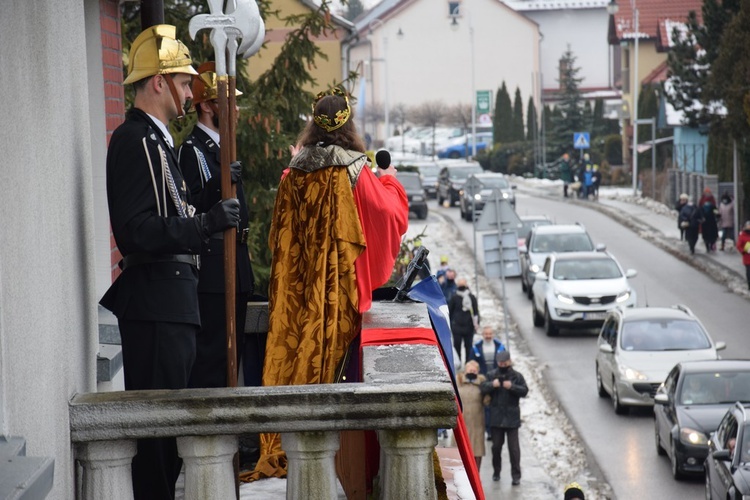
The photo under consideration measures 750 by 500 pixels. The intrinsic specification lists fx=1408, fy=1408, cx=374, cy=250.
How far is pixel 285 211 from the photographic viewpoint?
610 centimetres

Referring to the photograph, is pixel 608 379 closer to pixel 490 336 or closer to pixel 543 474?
pixel 490 336

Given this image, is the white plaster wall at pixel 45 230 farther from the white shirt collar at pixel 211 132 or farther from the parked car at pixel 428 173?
the parked car at pixel 428 173

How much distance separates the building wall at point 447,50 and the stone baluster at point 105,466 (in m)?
91.1

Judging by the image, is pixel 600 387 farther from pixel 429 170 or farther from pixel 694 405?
pixel 429 170

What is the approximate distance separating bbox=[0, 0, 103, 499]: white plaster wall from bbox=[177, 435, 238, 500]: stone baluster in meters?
0.35

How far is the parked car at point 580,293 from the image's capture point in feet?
91.8

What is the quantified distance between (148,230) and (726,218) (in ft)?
122

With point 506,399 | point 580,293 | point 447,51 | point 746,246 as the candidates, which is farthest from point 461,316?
point 447,51

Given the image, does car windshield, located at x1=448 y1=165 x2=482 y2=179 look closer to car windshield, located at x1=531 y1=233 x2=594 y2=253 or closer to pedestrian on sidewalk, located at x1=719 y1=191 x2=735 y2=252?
pedestrian on sidewalk, located at x1=719 y1=191 x2=735 y2=252

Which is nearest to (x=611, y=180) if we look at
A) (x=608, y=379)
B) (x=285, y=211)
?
(x=608, y=379)

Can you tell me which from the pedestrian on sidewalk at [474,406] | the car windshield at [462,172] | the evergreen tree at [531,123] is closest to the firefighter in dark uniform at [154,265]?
the pedestrian on sidewalk at [474,406]

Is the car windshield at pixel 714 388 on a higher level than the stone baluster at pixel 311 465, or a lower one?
lower

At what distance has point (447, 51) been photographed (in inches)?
3794

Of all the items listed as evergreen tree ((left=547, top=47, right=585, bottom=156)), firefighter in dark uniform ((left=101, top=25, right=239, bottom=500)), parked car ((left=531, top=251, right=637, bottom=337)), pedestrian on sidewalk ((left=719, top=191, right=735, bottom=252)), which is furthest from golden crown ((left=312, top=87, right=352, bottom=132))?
evergreen tree ((left=547, top=47, right=585, bottom=156))
